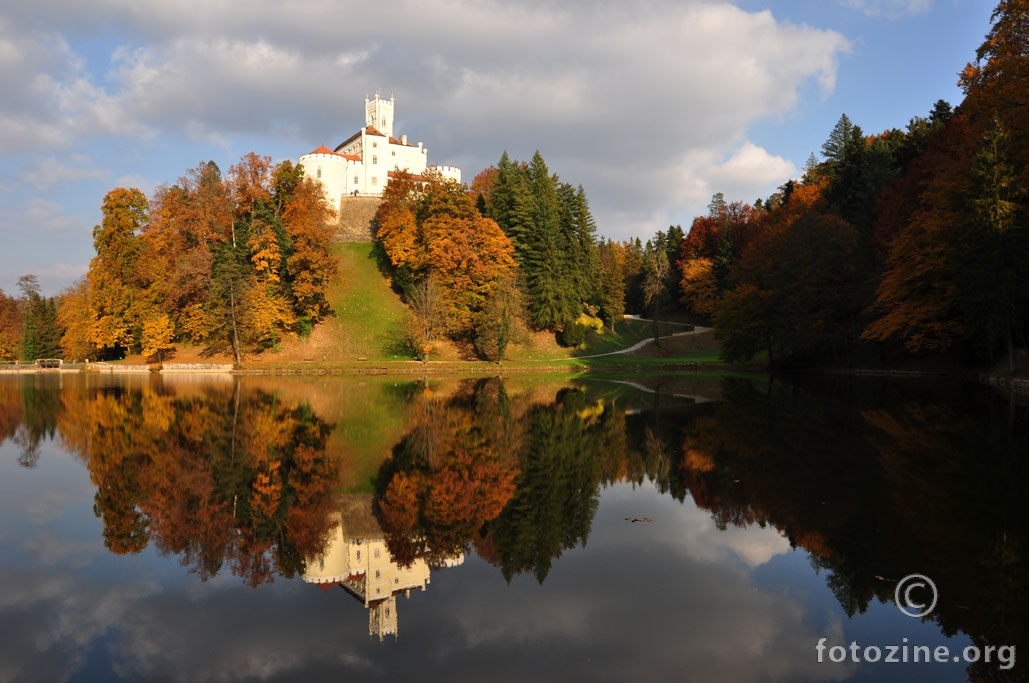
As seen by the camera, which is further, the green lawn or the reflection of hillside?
the green lawn

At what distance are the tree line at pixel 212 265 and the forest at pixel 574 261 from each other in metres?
0.17

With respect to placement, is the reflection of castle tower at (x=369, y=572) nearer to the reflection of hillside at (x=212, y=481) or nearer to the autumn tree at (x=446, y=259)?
the reflection of hillside at (x=212, y=481)

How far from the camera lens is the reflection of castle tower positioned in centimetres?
621

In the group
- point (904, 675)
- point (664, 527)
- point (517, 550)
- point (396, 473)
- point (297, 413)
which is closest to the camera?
point (904, 675)

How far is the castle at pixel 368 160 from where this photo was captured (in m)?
83.2

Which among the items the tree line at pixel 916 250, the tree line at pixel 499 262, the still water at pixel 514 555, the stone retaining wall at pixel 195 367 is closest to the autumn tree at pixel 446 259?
the tree line at pixel 499 262

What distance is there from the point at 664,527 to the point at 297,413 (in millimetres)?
16159

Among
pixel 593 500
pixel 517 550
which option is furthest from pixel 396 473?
pixel 517 550

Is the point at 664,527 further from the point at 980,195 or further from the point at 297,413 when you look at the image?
the point at 980,195

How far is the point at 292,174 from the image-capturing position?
190 ft

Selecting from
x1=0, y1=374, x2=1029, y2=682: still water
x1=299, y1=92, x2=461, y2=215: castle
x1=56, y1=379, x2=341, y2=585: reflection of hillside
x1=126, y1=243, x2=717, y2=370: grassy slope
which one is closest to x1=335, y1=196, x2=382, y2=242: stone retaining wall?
x1=299, y1=92, x2=461, y2=215: castle

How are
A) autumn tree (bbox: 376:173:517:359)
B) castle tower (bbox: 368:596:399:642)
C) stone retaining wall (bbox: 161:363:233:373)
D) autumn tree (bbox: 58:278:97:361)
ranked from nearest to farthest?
castle tower (bbox: 368:596:399:642) → stone retaining wall (bbox: 161:363:233:373) → autumn tree (bbox: 376:173:517:359) → autumn tree (bbox: 58:278:97:361)

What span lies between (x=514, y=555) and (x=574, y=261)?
55.8m

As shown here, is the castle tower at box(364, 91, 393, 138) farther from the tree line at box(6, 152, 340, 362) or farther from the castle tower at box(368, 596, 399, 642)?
the castle tower at box(368, 596, 399, 642)
